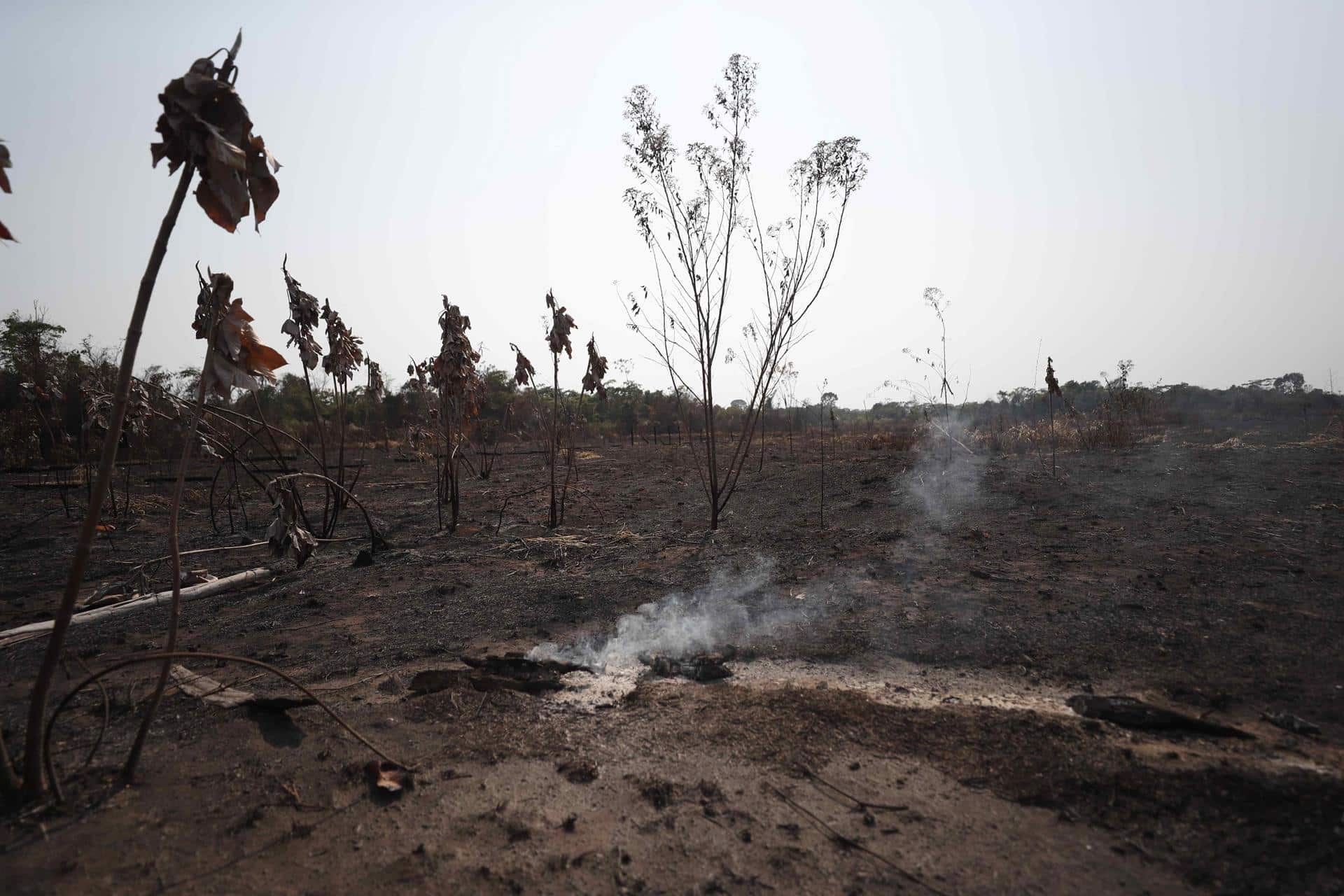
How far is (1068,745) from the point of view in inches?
108

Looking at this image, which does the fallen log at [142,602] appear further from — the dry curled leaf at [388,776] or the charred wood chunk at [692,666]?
the charred wood chunk at [692,666]

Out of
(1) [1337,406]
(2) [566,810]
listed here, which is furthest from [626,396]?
(2) [566,810]

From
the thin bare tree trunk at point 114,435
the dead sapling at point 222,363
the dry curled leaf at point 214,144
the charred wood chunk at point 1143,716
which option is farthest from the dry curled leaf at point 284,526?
the charred wood chunk at point 1143,716

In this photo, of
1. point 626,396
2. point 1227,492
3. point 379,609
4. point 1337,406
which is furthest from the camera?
point 626,396

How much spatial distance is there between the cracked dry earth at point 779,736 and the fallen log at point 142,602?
0.10 metres

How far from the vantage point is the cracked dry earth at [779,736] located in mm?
2197

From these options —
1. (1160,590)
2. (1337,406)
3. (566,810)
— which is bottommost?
(566,810)

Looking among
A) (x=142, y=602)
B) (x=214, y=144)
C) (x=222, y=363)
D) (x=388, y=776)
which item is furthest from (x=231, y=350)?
(x=142, y=602)

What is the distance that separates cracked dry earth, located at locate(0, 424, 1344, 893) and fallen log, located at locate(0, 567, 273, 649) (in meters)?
0.10

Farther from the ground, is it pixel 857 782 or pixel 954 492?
pixel 954 492

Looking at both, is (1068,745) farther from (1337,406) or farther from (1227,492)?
(1337,406)

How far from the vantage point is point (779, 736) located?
2990 mm

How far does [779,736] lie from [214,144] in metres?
3.01

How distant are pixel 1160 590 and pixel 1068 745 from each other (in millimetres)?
2304
